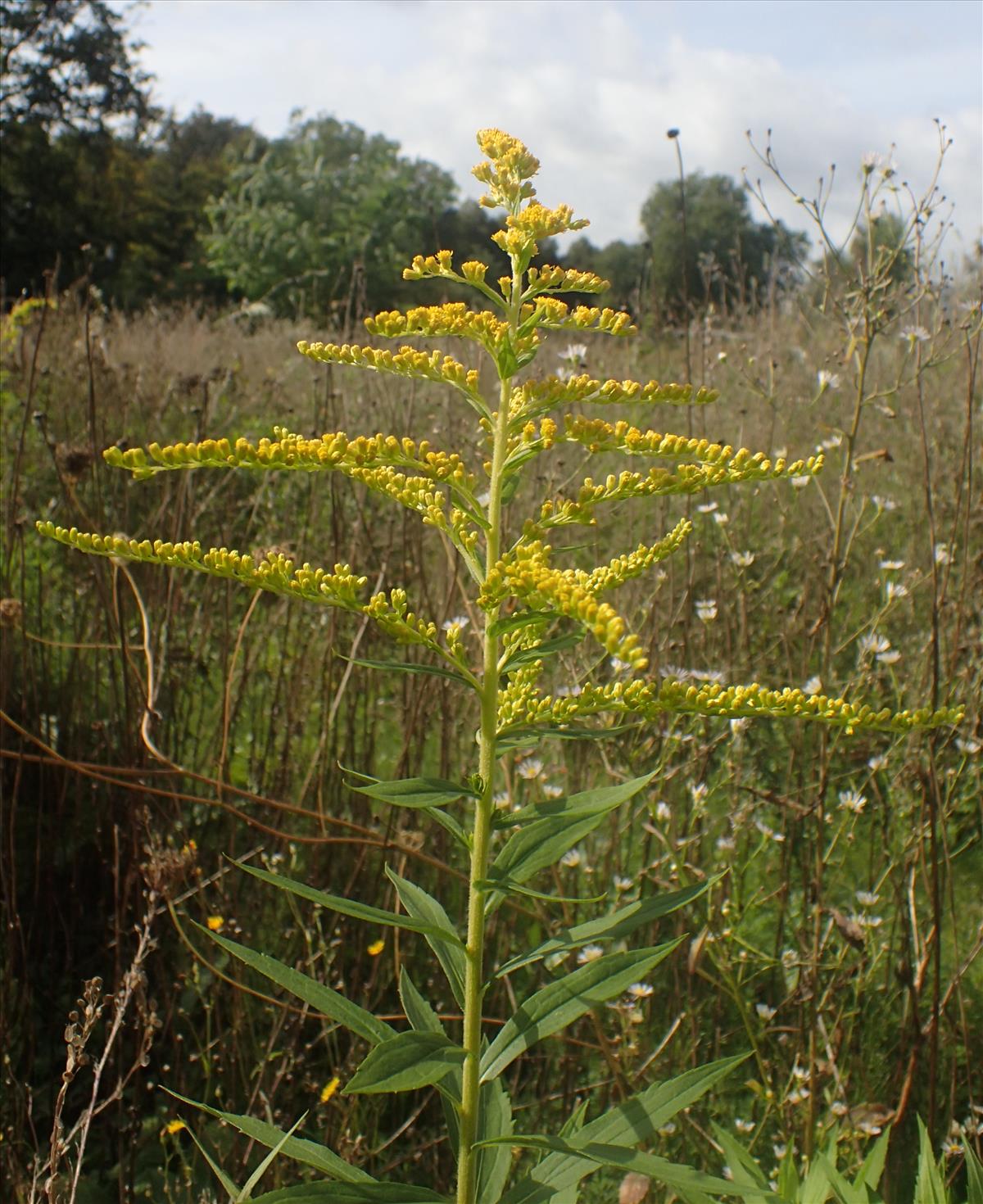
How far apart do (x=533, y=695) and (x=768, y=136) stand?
6.65 ft

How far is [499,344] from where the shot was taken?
3.94 feet

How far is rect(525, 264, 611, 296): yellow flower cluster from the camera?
1206 millimetres

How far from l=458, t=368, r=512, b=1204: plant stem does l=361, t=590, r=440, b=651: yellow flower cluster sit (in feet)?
0.25

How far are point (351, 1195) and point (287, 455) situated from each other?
806 mm

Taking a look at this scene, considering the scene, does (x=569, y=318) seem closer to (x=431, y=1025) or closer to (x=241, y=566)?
(x=241, y=566)

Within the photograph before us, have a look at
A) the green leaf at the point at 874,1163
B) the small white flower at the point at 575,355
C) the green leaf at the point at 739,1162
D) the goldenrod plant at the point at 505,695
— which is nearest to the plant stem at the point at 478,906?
the goldenrod plant at the point at 505,695

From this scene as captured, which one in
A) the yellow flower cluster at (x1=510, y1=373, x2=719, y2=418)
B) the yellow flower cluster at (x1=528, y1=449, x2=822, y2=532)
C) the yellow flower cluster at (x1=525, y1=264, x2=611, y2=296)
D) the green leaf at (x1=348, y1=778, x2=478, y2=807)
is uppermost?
the yellow flower cluster at (x1=525, y1=264, x2=611, y2=296)

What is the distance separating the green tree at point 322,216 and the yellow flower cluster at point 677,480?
1645cm

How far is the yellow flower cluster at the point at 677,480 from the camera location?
1153 millimetres

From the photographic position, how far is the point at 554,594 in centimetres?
93

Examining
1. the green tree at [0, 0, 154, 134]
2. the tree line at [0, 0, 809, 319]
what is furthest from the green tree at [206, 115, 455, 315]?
the green tree at [0, 0, 154, 134]

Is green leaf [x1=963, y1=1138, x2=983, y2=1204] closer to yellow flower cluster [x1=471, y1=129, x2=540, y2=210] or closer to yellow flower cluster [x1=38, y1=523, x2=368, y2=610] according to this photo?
yellow flower cluster [x1=38, y1=523, x2=368, y2=610]

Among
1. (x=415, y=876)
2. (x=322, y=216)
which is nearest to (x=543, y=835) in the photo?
(x=415, y=876)

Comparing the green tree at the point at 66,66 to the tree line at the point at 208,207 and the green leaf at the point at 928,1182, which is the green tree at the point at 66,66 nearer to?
the tree line at the point at 208,207
